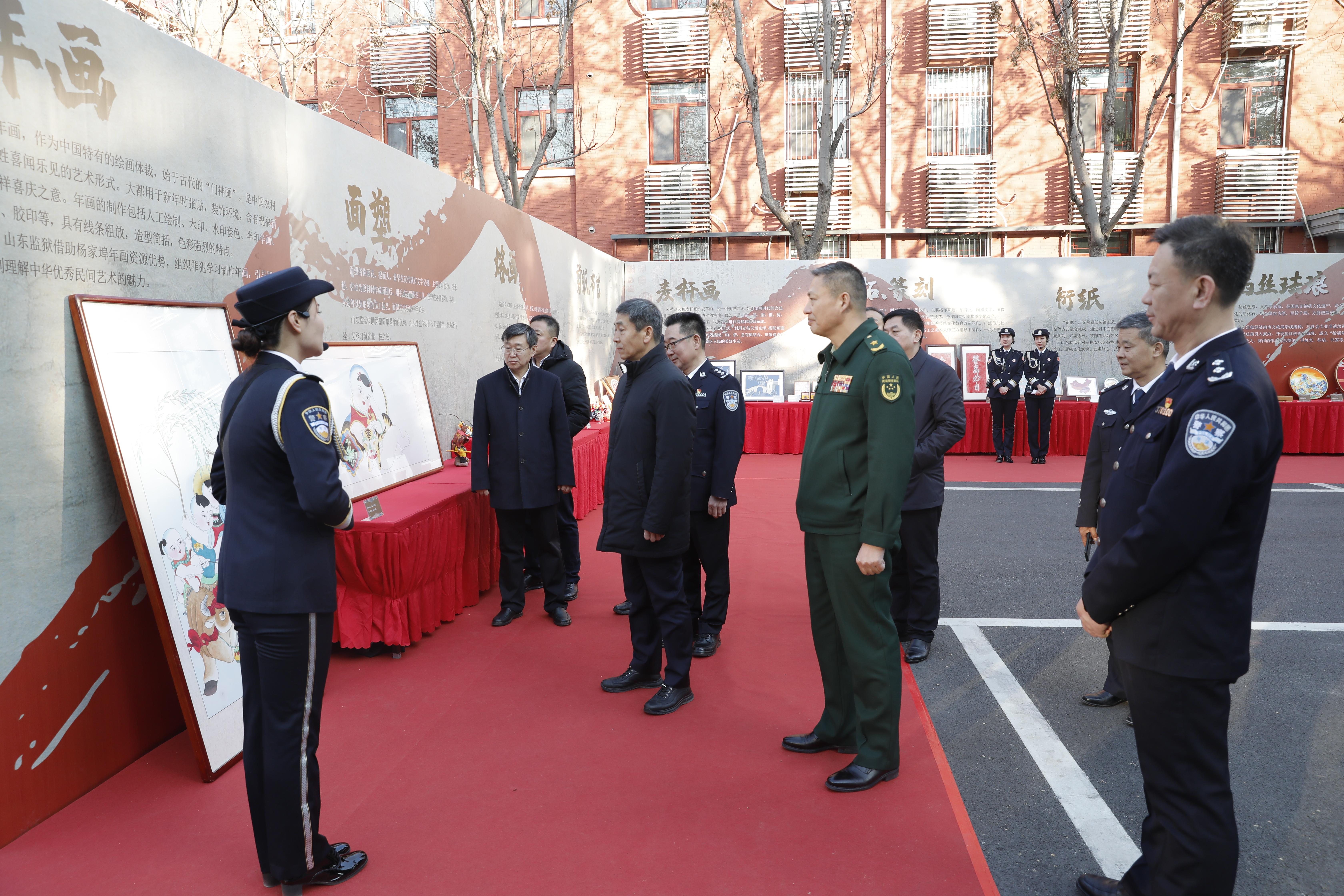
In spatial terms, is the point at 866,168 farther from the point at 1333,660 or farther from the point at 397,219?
the point at 1333,660

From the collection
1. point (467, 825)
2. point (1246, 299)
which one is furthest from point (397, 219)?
point (1246, 299)

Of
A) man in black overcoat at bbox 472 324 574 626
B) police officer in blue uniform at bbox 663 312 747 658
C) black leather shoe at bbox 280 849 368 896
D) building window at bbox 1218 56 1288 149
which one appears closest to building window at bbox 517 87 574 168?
building window at bbox 1218 56 1288 149

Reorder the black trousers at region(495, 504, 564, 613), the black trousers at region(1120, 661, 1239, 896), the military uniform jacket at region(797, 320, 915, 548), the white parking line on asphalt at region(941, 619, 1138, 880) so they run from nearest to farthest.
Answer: the black trousers at region(1120, 661, 1239, 896), the white parking line on asphalt at region(941, 619, 1138, 880), the military uniform jacket at region(797, 320, 915, 548), the black trousers at region(495, 504, 564, 613)

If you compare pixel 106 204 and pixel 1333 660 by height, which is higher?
pixel 106 204

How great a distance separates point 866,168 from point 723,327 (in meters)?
5.37

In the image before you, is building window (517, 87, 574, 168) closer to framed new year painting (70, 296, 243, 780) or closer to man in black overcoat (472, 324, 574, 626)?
man in black overcoat (472, 324, 574, 626)

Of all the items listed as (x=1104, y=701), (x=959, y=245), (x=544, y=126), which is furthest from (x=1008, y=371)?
(x=544, y=126)

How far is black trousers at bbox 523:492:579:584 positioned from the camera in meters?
5.07

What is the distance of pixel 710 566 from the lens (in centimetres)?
414

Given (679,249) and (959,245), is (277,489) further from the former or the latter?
(959,245)

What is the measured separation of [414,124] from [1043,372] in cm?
1289

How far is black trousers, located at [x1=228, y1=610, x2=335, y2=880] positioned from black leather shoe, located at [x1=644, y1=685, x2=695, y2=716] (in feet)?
4.66

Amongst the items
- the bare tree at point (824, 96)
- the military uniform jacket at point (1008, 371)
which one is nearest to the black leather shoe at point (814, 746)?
the military uniform jacket at point (1008, 371)

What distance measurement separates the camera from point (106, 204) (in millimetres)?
2891
